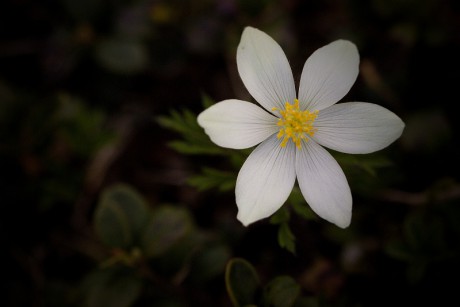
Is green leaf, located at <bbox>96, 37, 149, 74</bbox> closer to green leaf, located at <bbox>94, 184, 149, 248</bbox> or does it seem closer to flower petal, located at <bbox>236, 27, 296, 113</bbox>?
green leaf, located at <bbox>94, 184, 149, 248</bbox>

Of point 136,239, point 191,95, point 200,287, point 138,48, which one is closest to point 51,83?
point 138,48

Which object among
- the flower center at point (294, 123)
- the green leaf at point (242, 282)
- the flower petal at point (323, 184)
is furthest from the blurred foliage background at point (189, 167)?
the flower center at point (294, 123)

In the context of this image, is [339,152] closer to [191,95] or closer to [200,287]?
[200,287]

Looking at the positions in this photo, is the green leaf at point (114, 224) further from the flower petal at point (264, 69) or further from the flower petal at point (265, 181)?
the flower petal at point (264, 69)

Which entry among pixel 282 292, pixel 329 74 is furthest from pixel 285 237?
pixel 329 74

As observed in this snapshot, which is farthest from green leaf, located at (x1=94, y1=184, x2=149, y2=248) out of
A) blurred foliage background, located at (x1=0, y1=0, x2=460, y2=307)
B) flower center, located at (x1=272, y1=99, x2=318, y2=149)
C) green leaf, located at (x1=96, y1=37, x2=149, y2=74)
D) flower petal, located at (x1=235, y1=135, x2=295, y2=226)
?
green leaf, located at (x1=96, y1=37, x2=149, y2=74)
